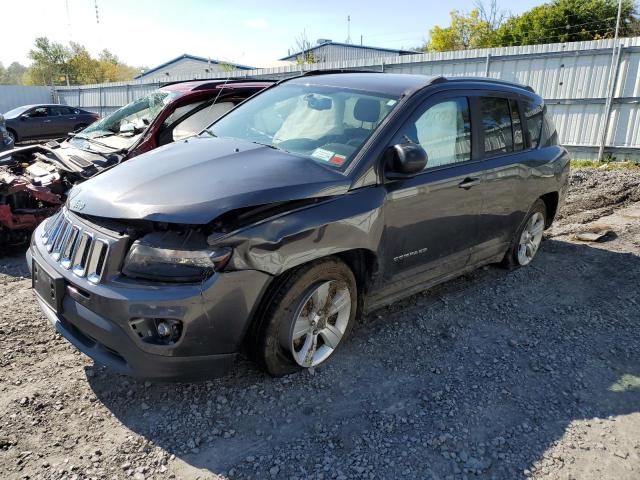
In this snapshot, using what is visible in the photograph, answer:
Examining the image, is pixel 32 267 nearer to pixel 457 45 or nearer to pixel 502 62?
pixel 502 62

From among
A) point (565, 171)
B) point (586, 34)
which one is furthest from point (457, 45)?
point (565, 171)

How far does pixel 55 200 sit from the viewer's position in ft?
17.1

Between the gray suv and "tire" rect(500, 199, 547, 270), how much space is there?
0.57m

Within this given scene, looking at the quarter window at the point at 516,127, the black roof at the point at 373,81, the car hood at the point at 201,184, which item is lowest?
the car hood at the point at 201,184

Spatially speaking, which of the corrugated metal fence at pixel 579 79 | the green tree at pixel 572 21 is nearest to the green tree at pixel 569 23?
the green tree at pixel 572 21

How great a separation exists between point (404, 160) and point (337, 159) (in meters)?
0.43

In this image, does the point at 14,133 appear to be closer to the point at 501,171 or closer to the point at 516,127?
the point at 516,127

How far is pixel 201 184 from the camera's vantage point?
2791 millimetres

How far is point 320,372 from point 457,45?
43.9 metres

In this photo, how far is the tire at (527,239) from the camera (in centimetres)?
486

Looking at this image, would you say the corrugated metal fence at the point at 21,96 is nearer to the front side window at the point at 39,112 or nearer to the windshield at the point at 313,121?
the front side window at the point at 39,112

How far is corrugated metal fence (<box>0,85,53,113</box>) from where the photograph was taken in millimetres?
26562

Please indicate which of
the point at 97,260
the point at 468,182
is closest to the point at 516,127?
the point at 468,182

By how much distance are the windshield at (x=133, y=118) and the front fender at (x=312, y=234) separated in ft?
12.9
